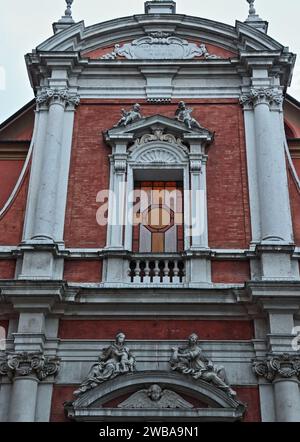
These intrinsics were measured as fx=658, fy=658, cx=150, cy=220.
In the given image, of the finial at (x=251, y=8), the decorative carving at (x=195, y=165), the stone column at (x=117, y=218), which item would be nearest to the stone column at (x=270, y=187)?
the decorative carving at (x=195, y=165)

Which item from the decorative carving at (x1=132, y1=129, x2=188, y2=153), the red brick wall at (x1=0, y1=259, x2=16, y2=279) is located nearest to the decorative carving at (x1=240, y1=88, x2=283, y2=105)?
the decorative carving at (x1=132, y1=129, x2=188, y2=153)

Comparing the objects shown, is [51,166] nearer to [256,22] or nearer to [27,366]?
[27,366]

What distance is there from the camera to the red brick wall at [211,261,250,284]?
1129 cm

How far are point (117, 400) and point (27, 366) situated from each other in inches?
58.8

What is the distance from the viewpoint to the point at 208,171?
12.7 metres

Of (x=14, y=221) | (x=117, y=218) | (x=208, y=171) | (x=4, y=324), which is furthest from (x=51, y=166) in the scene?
(x=4, y=324)

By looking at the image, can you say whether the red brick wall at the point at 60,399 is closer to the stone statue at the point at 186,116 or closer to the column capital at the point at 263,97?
the stone statue at the point at 186,116

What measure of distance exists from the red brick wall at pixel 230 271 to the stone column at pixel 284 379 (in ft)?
5.03

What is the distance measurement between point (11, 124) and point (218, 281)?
6702 mm

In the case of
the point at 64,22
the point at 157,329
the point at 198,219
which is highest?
the point at 64,22

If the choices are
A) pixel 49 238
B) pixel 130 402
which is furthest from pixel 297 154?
pixel 130 402

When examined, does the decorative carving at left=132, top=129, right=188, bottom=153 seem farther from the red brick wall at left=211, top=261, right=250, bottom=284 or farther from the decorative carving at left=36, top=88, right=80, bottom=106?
the red brick wall at left=211, top=261, right=250, bottom=284

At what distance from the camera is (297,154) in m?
13.9
